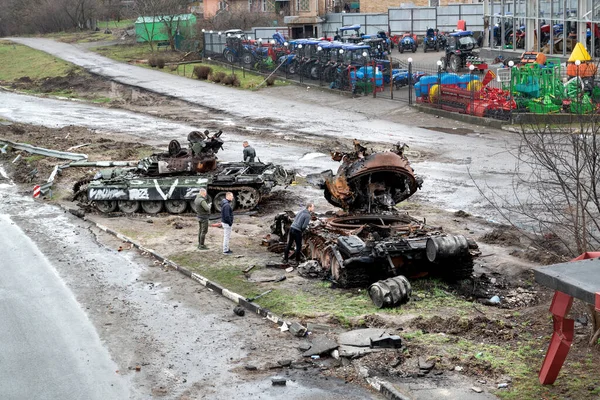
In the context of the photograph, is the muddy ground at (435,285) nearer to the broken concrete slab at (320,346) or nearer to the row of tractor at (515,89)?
the broken concrete slab at (320,346)

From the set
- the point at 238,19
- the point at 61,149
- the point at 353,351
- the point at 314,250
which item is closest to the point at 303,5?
the point at 238,19

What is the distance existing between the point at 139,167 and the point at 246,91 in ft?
76.0

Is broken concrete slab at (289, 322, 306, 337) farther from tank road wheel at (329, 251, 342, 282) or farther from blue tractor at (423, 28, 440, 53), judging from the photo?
blue tractor at (423, 28, 440, 53)

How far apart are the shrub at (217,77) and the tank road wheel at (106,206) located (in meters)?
27.2

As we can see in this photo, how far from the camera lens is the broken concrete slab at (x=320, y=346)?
45.4 feet

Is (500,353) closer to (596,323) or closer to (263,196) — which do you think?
(596,323)

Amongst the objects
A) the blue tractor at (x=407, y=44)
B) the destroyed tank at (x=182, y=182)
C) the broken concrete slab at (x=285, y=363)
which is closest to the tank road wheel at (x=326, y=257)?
the broken concrete slab at (x=285, y=363)

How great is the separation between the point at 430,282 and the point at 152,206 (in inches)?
426

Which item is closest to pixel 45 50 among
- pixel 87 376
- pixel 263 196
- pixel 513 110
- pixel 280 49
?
pixel 280 49

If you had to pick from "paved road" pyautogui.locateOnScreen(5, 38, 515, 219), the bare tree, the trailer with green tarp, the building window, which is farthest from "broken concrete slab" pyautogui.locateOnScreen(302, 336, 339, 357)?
the building window

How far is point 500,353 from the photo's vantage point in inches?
531

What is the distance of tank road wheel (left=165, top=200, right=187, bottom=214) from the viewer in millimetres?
25844

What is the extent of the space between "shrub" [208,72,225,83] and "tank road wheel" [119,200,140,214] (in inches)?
1067

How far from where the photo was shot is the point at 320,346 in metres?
14.0
